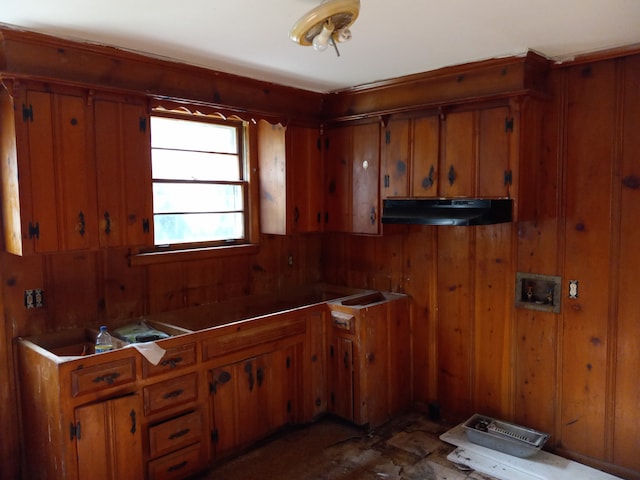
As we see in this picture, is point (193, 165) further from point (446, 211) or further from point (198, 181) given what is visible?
point (446, 211)

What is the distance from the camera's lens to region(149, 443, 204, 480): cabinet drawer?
2645mm

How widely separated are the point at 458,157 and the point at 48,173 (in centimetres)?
239

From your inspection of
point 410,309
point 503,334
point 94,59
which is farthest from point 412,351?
point 94,59

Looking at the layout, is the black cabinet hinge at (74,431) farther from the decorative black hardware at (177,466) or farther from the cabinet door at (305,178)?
the cabinet door at (305,178)

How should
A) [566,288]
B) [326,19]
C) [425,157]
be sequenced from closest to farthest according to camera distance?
[326,19], [566,288], [425,157]

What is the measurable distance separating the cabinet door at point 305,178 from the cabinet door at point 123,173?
1.16 meters

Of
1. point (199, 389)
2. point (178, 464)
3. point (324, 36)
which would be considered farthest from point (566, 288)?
point (178, 464)

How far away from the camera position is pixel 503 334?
329 cm

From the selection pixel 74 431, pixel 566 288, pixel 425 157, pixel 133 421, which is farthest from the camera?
pixel 425 157

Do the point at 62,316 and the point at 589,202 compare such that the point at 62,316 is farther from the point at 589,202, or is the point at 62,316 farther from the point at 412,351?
the point at 589,202

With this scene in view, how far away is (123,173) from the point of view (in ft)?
8.92

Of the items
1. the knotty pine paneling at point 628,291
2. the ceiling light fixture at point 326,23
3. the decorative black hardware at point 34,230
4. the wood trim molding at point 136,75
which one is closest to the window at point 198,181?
the wood trim molding at point 136,75

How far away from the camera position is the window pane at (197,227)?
3.27 meters

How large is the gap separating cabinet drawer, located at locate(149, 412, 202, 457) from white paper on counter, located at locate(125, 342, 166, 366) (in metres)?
0.38
